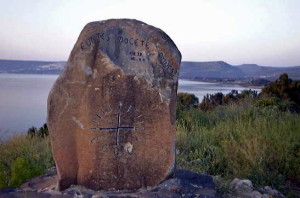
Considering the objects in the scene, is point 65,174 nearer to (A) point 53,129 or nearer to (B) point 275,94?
(A) point 53,129

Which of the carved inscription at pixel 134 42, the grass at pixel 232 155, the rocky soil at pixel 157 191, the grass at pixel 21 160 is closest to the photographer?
the rocky soil at pixel 157 191

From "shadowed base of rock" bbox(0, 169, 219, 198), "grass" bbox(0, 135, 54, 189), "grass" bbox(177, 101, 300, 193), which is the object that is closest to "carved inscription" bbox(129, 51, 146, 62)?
"shadowed base of rock" bbox(0, 169, 219, 198)

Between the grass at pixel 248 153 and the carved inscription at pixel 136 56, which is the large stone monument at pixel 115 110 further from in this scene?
the grass at pixel 248 153

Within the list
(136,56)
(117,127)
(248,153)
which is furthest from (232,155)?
(136,56)

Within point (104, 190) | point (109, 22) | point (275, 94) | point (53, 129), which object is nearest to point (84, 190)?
point (104, 190)

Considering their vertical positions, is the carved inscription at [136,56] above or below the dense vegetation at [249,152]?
above

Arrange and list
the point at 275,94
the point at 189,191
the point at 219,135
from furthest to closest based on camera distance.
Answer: the point at 275,94 < the point at 219,135 < the point at 189,191

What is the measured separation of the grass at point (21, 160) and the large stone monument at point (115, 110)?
0.80m

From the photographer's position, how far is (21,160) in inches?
203

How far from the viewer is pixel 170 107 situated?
4.68m

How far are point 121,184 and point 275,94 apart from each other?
14186mm

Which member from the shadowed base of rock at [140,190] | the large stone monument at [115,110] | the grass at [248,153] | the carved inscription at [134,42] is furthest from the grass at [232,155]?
the carved inscription at [134,42]

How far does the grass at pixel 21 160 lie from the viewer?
16.7 feet

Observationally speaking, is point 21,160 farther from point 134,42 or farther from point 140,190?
point 134,42
